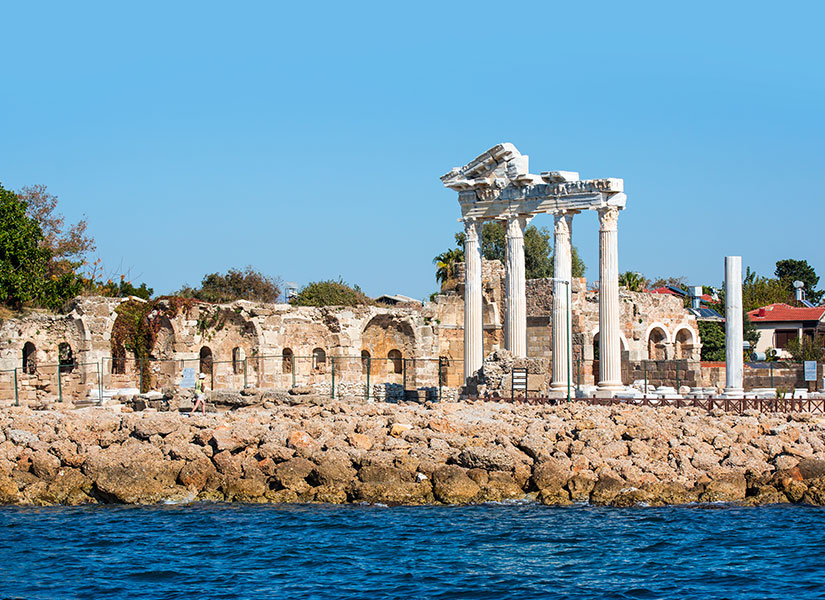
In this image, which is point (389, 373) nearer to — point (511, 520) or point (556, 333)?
point (556, 333)

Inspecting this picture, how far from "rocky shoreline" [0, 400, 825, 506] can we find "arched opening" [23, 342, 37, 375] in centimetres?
1186

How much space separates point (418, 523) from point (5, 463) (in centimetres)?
1038

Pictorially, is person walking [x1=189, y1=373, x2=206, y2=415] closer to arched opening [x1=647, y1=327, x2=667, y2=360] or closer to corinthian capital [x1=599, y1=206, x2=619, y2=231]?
corinthian capital [x1=599, y1=206, x2=619, y2=231]

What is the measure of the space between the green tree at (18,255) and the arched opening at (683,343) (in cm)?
3112

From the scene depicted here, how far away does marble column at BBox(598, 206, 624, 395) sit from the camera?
128ft

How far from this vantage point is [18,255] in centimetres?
4294

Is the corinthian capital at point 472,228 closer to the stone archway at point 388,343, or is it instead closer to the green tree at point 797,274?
the stone archway at point 388,343

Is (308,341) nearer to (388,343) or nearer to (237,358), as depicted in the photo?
(237,358)

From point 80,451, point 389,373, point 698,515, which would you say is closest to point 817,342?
point 389,373

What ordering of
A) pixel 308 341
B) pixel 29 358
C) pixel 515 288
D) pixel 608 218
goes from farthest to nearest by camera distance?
pixel 308 341, pixel 29 358, pixel 515 288, pixel 608 218

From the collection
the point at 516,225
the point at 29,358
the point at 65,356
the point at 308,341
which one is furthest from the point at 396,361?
the point at 29,358

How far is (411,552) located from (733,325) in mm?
18346

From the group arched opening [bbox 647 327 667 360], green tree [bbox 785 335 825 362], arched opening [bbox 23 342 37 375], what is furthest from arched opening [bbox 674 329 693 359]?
arched opening [bbox 23 342 37 375]

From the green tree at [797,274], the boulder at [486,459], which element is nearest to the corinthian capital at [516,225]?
the boulder at [486,459]
